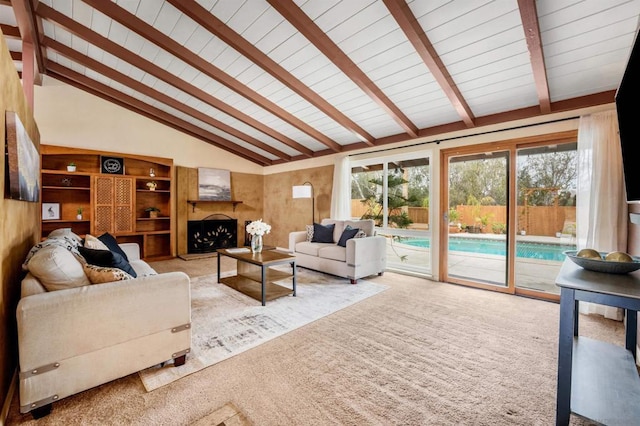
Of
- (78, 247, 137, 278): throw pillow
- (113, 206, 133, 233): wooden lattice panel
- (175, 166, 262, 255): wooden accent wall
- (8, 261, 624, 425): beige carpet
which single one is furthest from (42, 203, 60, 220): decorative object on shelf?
(8, 261, 624, 425): beige carpet

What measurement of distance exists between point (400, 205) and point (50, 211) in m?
6.21

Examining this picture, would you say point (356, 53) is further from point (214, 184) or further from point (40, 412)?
point (214, 184)

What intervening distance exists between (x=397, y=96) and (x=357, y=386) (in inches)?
134

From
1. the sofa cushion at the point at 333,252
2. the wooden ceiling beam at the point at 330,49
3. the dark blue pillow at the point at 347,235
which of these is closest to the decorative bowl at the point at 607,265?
the wooden ceiling beam at the point at 330,49

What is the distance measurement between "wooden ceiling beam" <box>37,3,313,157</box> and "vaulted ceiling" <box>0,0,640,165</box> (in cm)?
1

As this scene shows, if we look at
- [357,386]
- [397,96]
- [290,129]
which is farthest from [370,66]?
[357,386]

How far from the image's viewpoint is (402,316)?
Answer: 2.87m

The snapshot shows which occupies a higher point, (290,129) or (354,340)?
(290,129)

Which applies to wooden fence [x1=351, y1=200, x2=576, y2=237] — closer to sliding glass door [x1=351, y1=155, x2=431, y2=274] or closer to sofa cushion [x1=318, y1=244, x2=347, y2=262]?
sliding glass door [x1=351, y1=155, x2=431, y2=274]

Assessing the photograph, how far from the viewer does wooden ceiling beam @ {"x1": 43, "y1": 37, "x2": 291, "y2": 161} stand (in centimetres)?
389

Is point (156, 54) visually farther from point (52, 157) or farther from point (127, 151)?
point (52, 157)

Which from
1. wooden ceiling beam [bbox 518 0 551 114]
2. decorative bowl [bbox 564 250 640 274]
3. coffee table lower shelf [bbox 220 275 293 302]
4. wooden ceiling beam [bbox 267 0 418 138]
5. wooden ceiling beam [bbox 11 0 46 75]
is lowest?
coffee table lower shelf [bbox 220 275 293 302]

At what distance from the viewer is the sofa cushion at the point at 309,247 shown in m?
4.56

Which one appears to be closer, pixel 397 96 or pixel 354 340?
pixel 354 340
